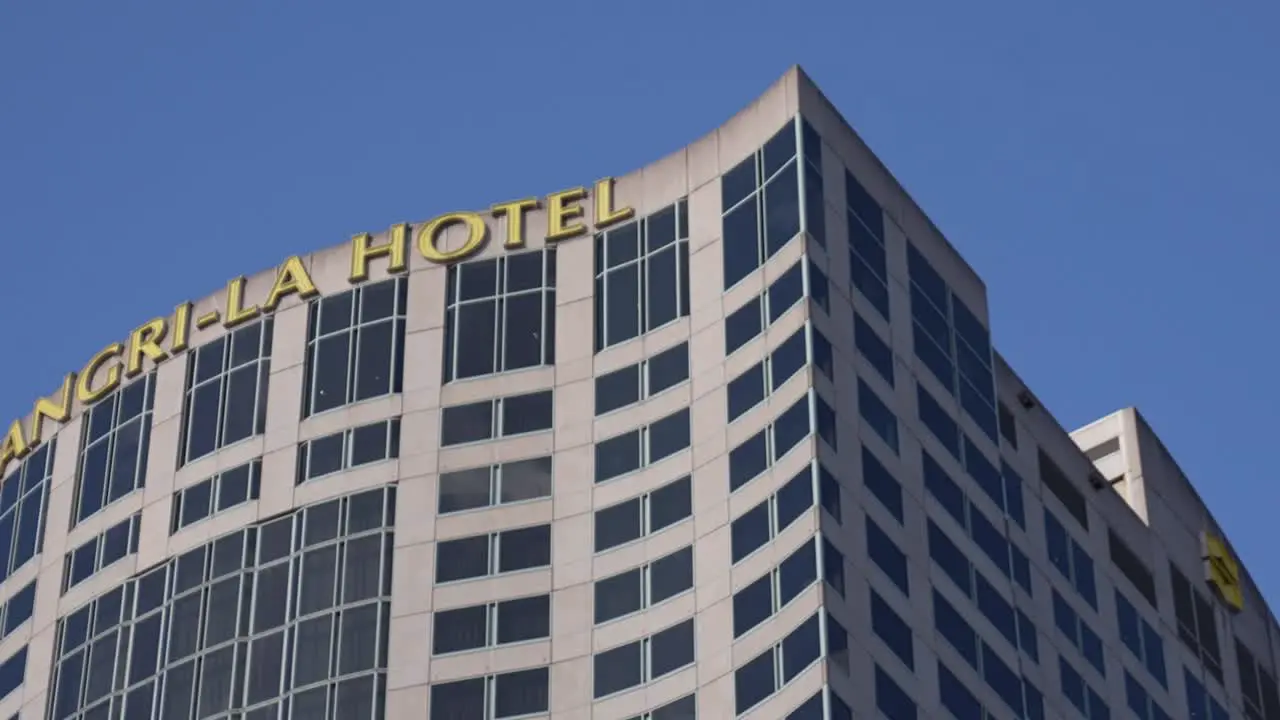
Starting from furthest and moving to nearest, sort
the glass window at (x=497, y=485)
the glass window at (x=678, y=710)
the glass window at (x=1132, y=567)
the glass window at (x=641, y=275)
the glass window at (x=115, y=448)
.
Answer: the glass window at (x=1132, y=567) → the glass window at (x=115, y=448) → the glass window at (x=641, y=275) → the glass window at (x=497, y=485) → the glass window at (x=678, y=710)

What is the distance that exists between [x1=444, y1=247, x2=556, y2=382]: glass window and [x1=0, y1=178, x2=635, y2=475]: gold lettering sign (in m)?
0.70

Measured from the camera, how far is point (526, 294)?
109m

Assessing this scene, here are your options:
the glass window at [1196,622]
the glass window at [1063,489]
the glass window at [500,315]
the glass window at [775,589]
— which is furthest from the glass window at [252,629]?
the glass window at [1196,622]

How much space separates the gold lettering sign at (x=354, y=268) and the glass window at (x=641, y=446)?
859 centimetres

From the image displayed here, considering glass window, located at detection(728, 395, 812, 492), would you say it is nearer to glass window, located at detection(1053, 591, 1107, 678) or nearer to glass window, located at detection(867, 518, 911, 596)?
glass window, located at detection(867, 518, 911, 596)

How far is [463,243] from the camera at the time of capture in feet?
363

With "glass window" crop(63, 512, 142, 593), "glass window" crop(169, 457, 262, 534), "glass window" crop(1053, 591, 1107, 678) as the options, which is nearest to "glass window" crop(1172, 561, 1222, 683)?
"glass window" crop(1053, 591, 1107, 678)

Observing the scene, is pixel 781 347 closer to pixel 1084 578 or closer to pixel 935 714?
pixel 935 714

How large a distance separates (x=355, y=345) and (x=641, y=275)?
9743 mm

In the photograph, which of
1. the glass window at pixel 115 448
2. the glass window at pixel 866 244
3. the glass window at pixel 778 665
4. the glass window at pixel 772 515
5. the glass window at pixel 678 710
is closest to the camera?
the glass window at pixel 778 665

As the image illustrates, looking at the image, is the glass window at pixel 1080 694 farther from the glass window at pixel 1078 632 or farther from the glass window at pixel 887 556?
the glass window at pixel 887 556

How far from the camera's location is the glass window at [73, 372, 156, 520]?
112125 mm

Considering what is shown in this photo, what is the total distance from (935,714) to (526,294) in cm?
2049

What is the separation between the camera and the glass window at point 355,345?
108188 millimetres
